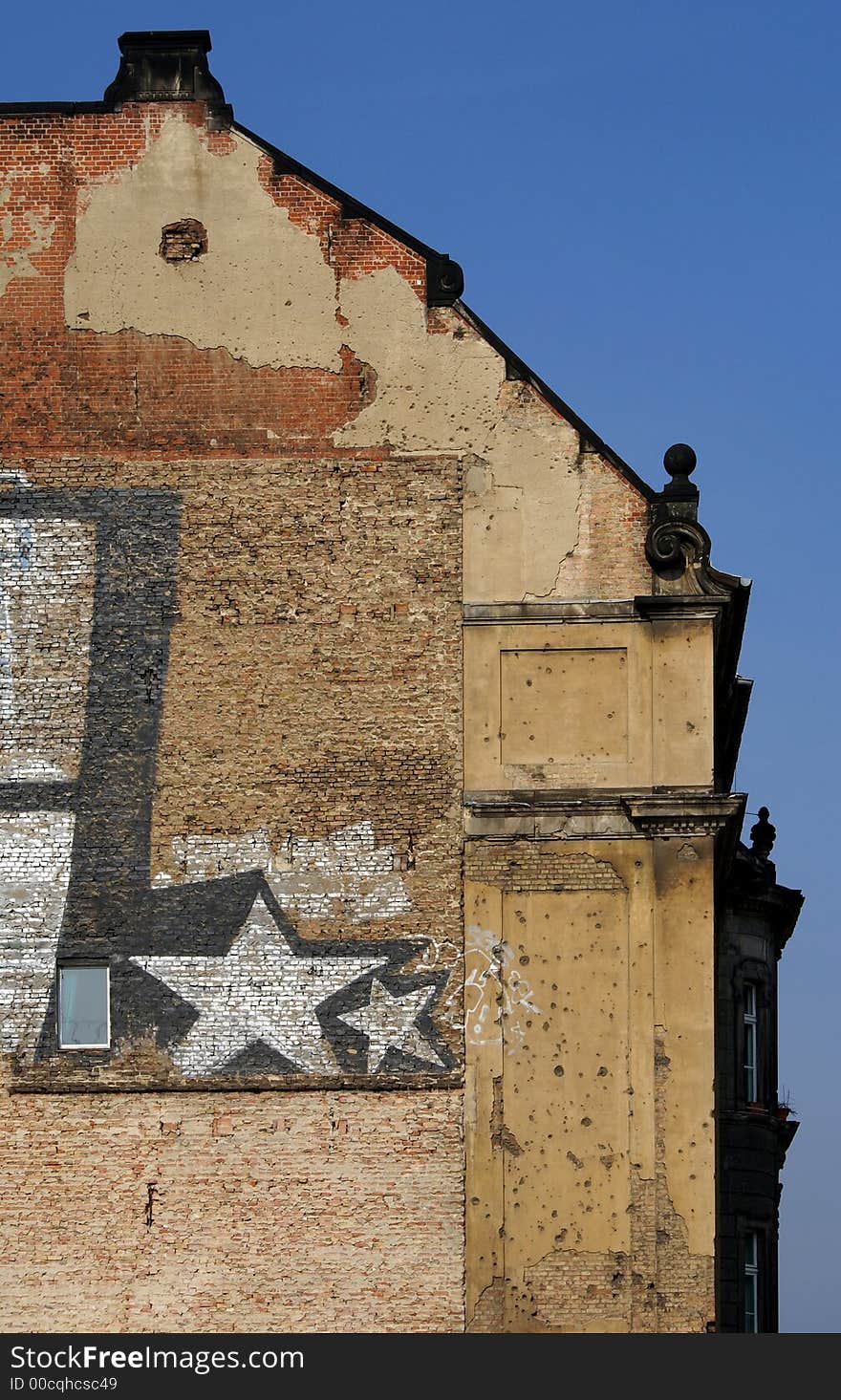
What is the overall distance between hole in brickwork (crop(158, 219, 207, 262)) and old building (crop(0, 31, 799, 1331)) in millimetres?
76

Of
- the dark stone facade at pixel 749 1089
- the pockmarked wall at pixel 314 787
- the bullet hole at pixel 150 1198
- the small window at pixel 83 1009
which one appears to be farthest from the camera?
the dark stone facade at pixel 749 1089

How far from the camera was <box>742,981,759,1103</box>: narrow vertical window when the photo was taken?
3681cm

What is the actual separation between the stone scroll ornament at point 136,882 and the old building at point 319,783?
0.04m

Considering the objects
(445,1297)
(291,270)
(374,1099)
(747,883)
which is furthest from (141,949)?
(747,883)

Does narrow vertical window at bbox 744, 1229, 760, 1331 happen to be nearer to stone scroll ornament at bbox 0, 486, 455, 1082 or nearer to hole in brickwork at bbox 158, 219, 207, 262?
stone scroll ornament at bbox 0, 486, 455, 1082

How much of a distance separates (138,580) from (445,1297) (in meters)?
7.98

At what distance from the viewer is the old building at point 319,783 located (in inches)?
1124

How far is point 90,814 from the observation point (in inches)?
1162

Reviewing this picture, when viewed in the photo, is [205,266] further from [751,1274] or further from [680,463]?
[751,1274]

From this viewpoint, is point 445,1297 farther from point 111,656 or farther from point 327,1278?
point 111,656

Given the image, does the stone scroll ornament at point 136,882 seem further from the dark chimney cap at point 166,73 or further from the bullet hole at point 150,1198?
the dark chimney cap at point 166,73

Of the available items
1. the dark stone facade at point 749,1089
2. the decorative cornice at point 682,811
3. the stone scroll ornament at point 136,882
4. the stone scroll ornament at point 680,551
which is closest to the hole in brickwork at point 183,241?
the stone scroll ornament at point 136,882

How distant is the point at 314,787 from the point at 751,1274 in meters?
10.5
